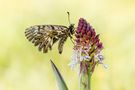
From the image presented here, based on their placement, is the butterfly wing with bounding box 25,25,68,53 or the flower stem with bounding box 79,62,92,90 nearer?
the flower stem with bounding box 79,62,92,90

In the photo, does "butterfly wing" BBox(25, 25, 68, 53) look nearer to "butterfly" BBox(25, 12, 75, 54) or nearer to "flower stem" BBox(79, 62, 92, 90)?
"butterfly" BBox(25, 12, 75, 54)

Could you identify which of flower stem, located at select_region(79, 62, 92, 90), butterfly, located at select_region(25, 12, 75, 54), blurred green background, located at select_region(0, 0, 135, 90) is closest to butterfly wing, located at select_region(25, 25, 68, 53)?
butterfly, located at select_region(25, 12, 75, 54)

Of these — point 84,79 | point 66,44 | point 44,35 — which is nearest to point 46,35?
point 44,35

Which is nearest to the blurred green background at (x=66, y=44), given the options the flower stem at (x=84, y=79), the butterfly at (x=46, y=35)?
the butterfly at (x=46, y=35)

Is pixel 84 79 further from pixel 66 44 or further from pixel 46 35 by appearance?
pixel 66 44

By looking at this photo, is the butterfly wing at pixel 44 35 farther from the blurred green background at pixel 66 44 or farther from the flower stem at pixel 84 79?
the blurred green background at pixel 66 44

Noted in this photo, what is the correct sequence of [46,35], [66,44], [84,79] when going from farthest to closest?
[66,44] < [46,35] < [84,79]

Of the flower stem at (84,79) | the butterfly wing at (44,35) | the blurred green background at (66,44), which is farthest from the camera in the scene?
the blurred green background at (66,44)

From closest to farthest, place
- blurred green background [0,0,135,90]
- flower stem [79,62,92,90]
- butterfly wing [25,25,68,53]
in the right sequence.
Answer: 1. flower stem [79,62,92,90]
2. butterfly wing [25,25,68,53]
3. blurred green background [0,0,135,90]
